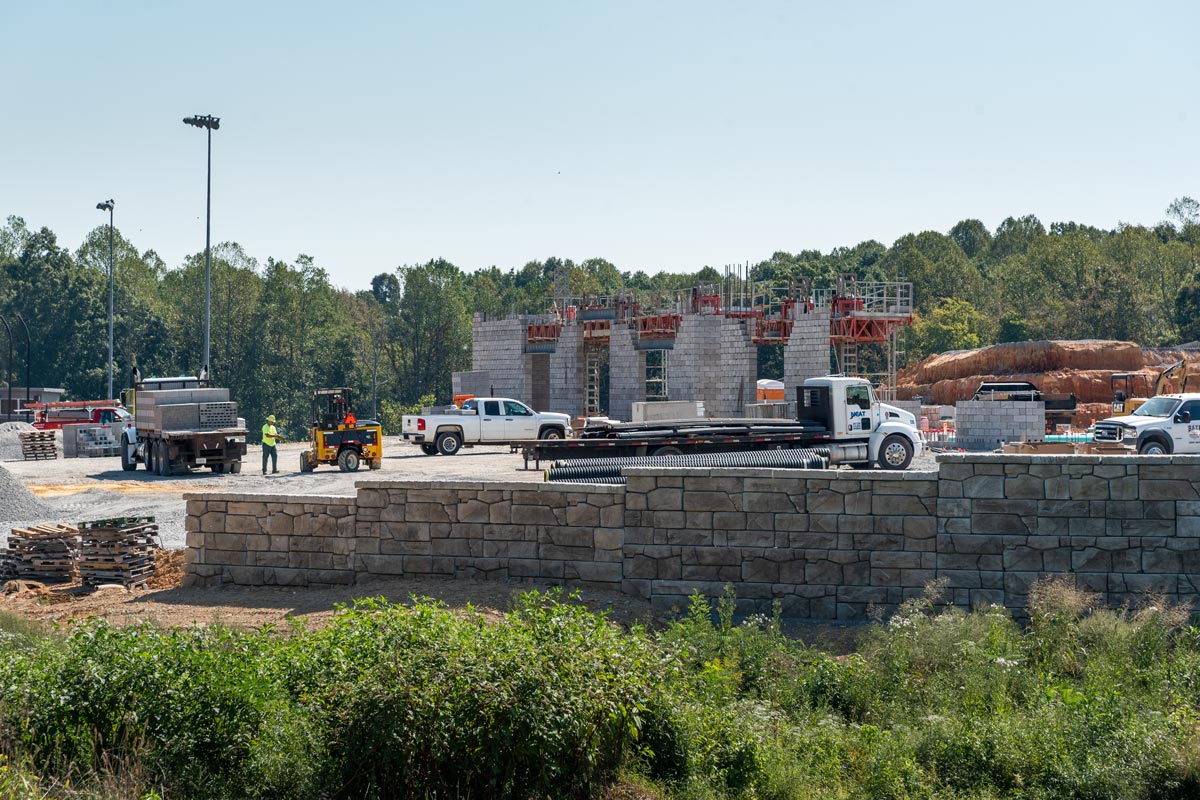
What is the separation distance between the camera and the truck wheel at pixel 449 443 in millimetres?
36250

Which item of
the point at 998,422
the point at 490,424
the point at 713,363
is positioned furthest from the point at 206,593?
the point at 713,363

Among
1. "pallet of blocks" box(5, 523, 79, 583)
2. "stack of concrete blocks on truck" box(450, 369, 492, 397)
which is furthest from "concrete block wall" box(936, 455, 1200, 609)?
"stack of concrete blocks on truck" box(450, 369, 492, 397)

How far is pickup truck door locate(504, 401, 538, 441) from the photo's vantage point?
3597cm

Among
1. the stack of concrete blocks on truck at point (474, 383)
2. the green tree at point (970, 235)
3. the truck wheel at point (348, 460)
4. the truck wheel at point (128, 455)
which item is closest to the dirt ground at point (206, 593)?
the truck wheel at point (348, 460)

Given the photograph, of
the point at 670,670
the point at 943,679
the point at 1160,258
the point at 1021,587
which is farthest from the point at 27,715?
the point at 1160,258

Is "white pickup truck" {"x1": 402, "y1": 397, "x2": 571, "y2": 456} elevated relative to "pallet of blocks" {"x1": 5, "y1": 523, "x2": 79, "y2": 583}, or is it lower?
elevated

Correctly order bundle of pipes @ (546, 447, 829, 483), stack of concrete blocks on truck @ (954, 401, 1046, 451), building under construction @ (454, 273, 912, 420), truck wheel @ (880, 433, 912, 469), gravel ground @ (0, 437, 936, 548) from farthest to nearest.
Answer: building under construction @ (454, 273, 912, 420), stack of concrete blocks on truck @ (954, 401, 1046, 451), truck wheel @ (880, 433, 912, 469), gravel ground @ (0, 437, 936, 548), bundle of pipes @ (546, 447, 829, 483)

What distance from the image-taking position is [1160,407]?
29906mm

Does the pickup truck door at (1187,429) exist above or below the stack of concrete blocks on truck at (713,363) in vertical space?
below

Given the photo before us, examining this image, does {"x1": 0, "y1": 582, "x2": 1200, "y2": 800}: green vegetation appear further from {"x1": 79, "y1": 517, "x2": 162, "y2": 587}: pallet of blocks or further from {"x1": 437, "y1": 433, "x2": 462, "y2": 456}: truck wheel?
{"x1": 437, "y1": 433, "x2": 462, "y2": 456}: truck wheel

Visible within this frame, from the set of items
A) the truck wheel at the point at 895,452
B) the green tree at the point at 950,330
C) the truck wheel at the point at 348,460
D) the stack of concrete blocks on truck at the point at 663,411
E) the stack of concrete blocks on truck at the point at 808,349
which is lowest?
the truck wheel at the point at 348,460

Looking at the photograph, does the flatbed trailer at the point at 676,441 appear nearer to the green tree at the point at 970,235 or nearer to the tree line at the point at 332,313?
the tree line at the point at 332,313

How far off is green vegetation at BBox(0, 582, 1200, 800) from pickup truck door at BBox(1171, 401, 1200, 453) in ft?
65.7

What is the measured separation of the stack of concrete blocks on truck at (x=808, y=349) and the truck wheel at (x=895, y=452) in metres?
17.8
